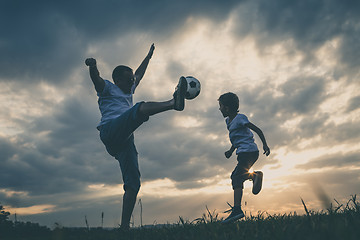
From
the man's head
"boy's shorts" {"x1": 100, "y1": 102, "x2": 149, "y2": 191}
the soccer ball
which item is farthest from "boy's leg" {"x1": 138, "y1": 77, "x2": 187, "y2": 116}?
the man's head

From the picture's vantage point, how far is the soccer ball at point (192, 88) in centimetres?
504

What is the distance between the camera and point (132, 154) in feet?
17.6

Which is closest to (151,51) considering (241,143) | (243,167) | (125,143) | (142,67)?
(142,67)

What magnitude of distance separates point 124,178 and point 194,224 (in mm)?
1543

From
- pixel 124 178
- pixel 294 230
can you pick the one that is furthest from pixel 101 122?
pixel 294 230

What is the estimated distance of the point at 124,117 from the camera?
4672 millimetres

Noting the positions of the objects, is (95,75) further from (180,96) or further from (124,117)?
(180,96)

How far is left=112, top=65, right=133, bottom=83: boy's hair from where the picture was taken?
226 inches

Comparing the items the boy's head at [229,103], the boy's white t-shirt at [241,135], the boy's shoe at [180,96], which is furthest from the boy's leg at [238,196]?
the boy's shoe at [180,96]

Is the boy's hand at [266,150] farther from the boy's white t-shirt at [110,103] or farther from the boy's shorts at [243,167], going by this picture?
the boy's white t-shirt at [110,103]

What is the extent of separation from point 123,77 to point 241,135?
2.75 meters

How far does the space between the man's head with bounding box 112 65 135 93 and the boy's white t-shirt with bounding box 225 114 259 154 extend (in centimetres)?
233

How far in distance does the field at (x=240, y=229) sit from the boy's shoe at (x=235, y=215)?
144mm

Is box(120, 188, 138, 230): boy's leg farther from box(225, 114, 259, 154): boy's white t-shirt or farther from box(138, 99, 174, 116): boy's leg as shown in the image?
box(225, 114, 259, 154): boy's white t-shirt
